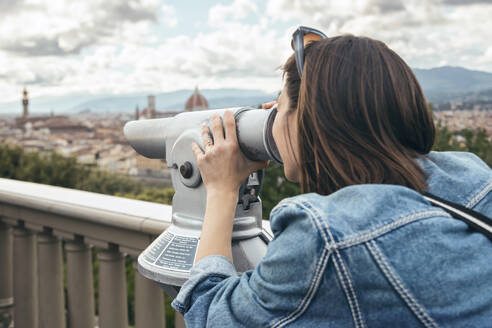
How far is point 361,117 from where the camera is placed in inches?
29.6

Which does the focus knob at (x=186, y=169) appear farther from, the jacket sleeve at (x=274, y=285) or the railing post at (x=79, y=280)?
the railing post at (x=79, y=280)

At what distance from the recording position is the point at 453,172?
31.1 inches

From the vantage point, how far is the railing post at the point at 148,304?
1587 millimetres

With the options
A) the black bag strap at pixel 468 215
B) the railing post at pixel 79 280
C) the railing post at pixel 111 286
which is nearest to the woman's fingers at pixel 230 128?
the black bag strap at pixel 468 215

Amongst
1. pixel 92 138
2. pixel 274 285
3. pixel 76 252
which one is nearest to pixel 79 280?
pixel 76 252

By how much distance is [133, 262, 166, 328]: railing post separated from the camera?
159 centimetres

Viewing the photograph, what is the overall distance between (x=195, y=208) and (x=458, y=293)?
0.61 metres

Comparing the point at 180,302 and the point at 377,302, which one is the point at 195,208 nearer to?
the point at 180,302

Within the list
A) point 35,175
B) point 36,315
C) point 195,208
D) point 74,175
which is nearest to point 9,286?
point 36,315

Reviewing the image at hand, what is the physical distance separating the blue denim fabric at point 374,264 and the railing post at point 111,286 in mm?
1086

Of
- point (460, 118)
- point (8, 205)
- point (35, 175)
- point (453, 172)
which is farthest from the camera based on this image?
point (35, 175)

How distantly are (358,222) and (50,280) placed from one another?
64.1 inches

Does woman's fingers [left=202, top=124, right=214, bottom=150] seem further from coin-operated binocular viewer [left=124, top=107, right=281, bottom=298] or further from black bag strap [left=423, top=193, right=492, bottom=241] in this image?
black bag strap [left=423, top=193, right=492, bottom=241]

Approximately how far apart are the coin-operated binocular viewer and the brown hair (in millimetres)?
220
